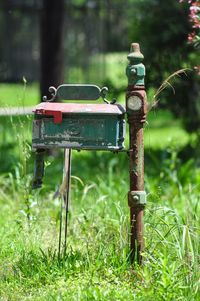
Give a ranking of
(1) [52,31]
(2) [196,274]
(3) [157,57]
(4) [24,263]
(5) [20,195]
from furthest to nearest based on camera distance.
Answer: (1) [52,31] → (3) [157,57] → (5) [20,195] → (4) [24,263] → (2) [196,274]

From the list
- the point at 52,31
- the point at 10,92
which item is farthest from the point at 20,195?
the point at 10,92

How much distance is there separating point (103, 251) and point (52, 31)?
5918 millimetres

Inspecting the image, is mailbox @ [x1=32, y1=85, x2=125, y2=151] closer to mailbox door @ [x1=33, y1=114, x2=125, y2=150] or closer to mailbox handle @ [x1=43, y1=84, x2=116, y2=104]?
mailbox door @ [x1=33, y1=114, x2=125, y2=150]

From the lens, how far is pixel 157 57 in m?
9.17

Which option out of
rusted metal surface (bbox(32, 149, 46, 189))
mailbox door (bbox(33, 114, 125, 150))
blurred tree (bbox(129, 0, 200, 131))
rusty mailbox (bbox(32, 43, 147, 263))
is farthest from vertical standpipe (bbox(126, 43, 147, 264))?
blurred tree (bbox(129, 0, 200, 131))

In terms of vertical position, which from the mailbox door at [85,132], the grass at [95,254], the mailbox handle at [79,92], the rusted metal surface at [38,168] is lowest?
the grass at [95,254]

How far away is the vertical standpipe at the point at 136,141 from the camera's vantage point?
4461 millimetres

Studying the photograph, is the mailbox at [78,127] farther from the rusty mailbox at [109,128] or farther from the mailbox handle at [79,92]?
the mailbox handle at [79,92]

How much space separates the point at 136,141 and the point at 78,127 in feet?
1.15

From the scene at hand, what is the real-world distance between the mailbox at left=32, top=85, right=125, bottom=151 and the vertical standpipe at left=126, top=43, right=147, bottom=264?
3.5 inches

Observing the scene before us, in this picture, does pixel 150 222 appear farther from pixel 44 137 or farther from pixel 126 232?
pixel 44 137

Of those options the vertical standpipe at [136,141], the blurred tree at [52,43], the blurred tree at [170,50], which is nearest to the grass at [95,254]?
the vertical standpipe at [136,141]

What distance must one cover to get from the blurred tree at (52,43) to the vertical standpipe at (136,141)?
221 inches

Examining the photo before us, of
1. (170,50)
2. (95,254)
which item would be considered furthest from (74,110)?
(170,50)
